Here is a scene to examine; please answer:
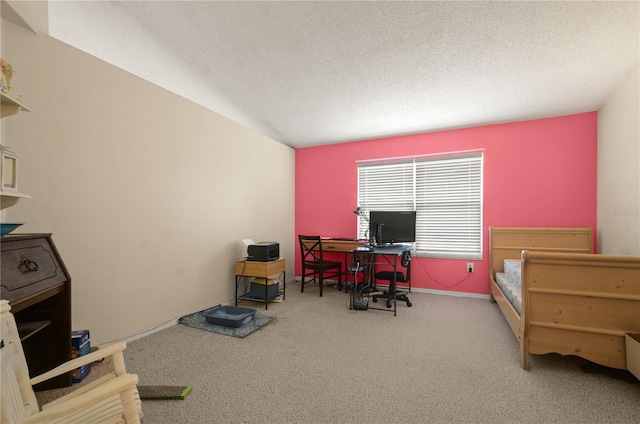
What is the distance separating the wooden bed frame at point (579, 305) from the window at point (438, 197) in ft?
7.03

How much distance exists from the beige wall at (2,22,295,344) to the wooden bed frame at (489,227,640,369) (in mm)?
3229

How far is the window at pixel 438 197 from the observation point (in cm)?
423

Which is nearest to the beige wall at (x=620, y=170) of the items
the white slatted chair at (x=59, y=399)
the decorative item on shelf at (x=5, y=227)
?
the white slatted chair at (x=59, y=399)

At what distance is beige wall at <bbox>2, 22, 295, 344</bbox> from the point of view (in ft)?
6.94

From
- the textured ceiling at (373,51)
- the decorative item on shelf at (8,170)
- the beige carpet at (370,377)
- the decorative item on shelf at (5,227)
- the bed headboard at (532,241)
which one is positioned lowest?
the beige carpet at (370,377)

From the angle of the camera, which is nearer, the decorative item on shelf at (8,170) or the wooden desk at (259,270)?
the decorative item on shelf at (8,170)

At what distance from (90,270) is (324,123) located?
127 inches

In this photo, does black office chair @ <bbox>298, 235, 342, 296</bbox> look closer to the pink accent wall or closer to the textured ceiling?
the pink accent wall

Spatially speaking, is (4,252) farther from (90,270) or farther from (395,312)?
(395,312)

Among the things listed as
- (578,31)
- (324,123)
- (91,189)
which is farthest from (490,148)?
(91,189)

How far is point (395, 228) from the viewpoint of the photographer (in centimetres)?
426

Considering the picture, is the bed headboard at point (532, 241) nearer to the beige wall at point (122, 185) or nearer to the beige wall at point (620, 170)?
the beige wall at point (620, 170)

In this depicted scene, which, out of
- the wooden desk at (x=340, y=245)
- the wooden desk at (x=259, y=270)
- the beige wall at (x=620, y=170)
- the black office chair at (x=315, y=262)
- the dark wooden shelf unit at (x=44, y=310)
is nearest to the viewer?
the dark wooden shelf unit at (x=44, y=310)

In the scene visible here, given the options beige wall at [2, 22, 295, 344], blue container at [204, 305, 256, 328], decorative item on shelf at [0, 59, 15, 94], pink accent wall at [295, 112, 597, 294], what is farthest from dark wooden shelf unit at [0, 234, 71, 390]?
pink accent wall at [295, 112, 597, 294]
